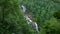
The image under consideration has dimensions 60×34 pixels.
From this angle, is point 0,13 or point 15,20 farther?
point 15,20

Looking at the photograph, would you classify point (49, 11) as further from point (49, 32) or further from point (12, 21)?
point (49, 32)

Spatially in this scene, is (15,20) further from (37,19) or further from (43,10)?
(43,10)

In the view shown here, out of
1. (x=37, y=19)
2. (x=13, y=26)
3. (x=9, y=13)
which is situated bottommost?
(x=37, y=19)

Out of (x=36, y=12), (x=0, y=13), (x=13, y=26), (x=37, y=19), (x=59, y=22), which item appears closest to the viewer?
(x=59, y=22)

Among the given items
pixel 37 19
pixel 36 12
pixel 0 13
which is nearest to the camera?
pixel 0 13

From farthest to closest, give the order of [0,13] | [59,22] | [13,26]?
[13,26] < [0,13] < [59,22]

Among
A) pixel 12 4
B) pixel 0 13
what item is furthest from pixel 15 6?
pixel 0 13

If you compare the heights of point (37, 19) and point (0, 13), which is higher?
point (0, 13)

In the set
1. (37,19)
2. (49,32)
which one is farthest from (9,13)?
(37,19)

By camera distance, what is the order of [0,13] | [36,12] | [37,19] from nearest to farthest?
[0,13] < [37,19] < [36,12]
